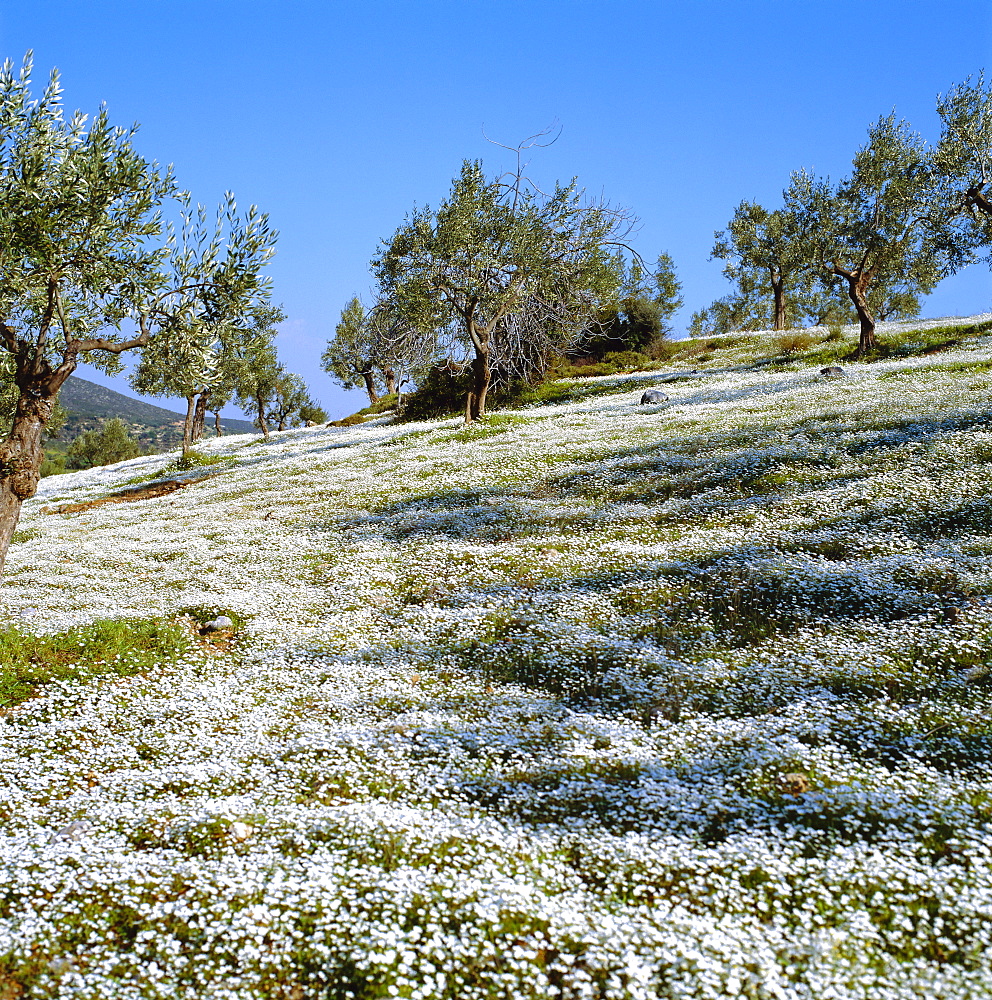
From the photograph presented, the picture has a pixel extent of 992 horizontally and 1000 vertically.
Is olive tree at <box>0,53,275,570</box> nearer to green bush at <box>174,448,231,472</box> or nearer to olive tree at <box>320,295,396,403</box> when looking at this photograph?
green bush at <box>174,448,231,472</box>

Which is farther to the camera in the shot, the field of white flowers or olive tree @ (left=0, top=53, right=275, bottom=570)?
olive tree @ (left=0, top=53, right=275, bottom=570)

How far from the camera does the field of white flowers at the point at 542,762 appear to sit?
201 inches

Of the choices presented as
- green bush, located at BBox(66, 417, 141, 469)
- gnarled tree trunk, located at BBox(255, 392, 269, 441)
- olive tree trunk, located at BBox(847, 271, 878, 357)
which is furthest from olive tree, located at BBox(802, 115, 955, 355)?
green bush, located at BBox(66, 417, 141, 469)

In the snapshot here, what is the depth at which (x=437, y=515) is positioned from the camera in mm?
19297

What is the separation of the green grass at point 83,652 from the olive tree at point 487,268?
25781 millimetres

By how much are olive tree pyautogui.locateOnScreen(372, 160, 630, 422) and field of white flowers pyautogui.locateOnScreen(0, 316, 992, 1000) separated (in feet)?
67.0

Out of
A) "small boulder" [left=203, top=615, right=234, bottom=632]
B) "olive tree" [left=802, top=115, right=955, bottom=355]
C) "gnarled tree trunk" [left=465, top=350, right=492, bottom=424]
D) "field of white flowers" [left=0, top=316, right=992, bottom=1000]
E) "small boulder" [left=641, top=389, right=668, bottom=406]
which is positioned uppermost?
"olive tree" [left=802, top=115, right=955, bottom=355]

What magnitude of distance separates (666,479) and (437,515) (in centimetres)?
677

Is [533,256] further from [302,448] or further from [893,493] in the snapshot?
[893,493]

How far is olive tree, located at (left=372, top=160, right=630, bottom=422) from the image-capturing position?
34156 mm

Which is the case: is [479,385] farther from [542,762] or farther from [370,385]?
[370,385]

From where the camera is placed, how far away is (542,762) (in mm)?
7855

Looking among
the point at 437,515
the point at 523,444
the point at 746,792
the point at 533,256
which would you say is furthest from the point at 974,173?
the point at 746,792

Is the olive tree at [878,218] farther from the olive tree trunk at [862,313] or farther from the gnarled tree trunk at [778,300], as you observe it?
the gnarled tree trunk at [778,300]
